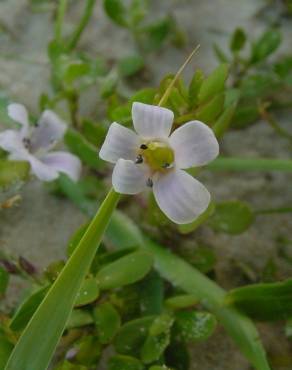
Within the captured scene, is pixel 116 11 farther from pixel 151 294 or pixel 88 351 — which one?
pixel 88 351

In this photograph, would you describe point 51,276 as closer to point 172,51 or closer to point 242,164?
point 242,164

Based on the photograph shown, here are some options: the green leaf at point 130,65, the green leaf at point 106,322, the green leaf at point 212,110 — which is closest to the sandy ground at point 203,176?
the green leaf at point 130,65

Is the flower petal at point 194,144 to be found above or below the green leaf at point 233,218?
above

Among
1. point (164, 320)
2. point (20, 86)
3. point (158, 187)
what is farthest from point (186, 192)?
point (20, 86)

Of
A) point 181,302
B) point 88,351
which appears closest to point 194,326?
point 181,302

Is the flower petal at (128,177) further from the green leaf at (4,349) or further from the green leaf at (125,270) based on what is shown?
the green leaf at (4,349)
